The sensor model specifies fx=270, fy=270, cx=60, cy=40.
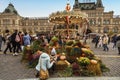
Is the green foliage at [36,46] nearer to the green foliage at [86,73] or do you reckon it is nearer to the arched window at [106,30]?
the green foliage at [86,73]

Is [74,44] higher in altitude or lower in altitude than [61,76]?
higher

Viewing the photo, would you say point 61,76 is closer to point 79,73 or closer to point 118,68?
point 79,73

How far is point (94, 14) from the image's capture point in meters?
110

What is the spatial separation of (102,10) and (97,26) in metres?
6.91

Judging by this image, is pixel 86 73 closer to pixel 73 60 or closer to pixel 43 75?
pixel 73 60

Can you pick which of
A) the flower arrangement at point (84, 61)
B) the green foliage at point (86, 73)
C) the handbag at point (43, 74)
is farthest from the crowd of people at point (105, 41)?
the handbag at point (43, 74)

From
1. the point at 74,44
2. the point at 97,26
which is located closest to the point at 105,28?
the point at 97,26

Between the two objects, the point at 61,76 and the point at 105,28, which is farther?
the point at 105,28

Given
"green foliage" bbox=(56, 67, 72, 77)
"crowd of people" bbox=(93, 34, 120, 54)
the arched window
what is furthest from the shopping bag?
the arched window

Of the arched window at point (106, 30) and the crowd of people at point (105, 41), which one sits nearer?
the crowd of people at point (105, 41)

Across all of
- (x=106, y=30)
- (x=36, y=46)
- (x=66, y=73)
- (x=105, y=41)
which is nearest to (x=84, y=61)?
(x=66, y=73)

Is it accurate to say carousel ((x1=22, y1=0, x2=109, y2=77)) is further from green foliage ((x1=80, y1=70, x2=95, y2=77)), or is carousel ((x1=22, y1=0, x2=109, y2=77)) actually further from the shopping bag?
the shopping bag

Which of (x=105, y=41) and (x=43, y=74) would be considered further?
(x=105, y=41)

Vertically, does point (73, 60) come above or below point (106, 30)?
above
